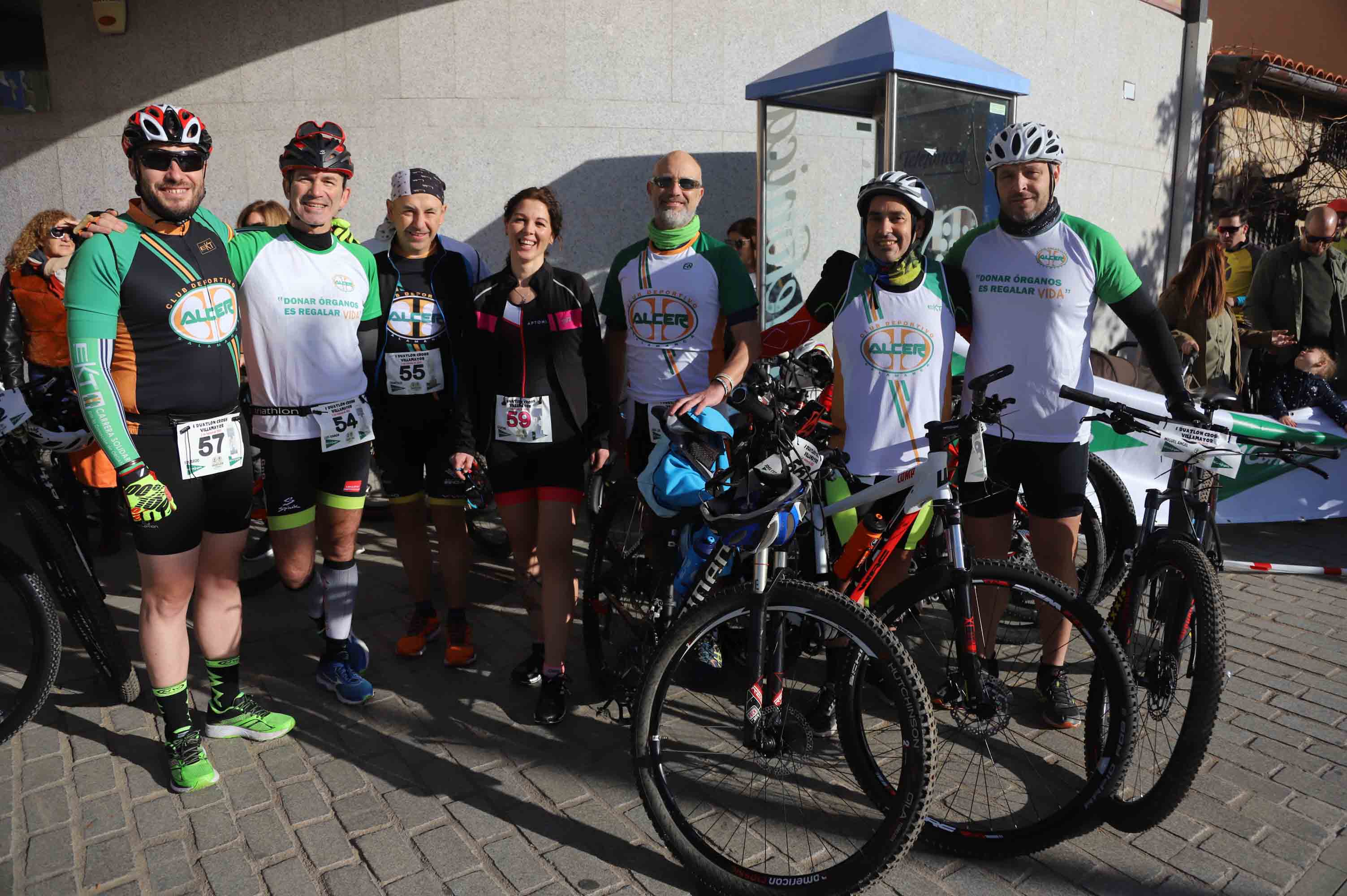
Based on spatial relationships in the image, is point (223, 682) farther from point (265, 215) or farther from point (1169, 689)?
point (1169, 689)

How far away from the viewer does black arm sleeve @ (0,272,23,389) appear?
4.88 metres

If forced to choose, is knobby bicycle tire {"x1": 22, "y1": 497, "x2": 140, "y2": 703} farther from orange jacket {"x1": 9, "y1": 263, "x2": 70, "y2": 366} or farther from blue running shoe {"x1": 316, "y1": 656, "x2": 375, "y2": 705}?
orange jacket {"x1": 9, "y1": 263, "x2": 70, "y2": 366}

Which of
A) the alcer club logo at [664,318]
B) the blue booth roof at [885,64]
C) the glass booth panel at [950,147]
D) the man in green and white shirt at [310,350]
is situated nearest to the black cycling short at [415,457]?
the man in green and white shirt at [310,350]

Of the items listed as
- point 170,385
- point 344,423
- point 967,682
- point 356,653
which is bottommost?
point 356,653

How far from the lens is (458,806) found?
2.85 m

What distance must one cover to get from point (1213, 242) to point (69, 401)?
6.81m

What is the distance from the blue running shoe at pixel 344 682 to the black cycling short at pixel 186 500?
0.80 m

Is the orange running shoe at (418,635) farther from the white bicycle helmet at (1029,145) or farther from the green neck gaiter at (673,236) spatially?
the white bicycle helmet at (1029,145)

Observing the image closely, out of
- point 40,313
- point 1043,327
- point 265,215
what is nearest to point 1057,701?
point 1043,327

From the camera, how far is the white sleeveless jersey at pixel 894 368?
3.02 metres

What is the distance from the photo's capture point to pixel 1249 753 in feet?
10.2

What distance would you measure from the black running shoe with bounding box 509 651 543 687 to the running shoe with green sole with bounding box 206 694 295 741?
876mm

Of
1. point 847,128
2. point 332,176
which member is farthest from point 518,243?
point 847,128

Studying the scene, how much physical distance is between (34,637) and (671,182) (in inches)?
112
